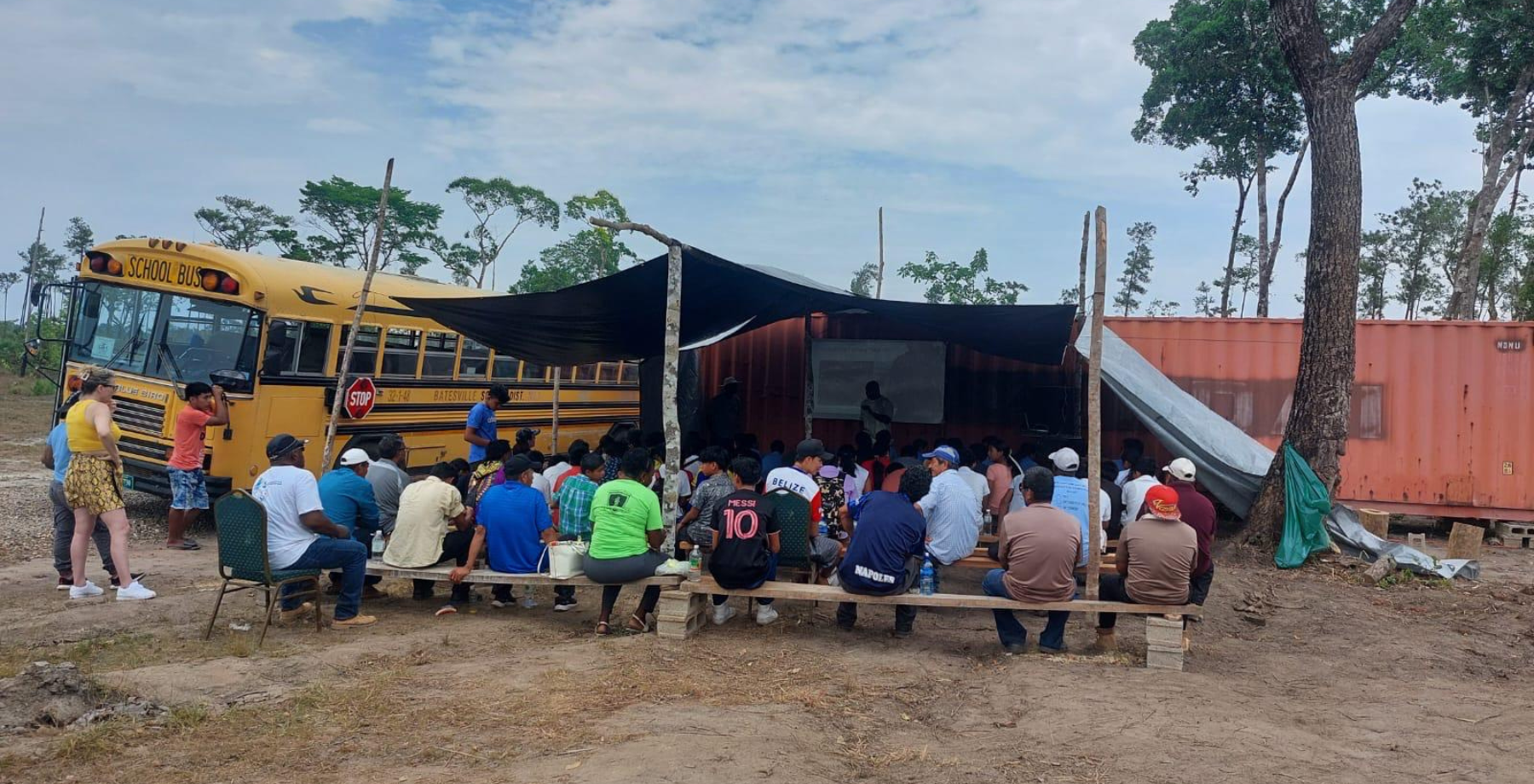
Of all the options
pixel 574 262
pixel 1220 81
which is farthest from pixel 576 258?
pixel 1220 81

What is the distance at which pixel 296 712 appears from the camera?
4.44 meters

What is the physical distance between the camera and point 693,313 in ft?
30.3

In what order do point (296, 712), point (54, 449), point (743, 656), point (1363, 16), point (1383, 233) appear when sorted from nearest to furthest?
point (296, 712) < point (743, 656) < point (54, 449) < point (1363, 16) < point (1383, 233)

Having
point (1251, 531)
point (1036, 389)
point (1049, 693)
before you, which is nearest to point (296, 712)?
point (1049, 693)

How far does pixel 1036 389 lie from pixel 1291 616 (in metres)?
5.15

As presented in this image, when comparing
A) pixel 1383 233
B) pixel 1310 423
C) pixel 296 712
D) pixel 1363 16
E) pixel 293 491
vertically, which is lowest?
pixel 296 712

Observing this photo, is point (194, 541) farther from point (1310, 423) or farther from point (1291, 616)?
point (1310, 423)

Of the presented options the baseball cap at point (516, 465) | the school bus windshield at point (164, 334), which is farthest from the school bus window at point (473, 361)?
the baseball cap at point (516, 465)

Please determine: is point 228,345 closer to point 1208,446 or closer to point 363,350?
point 363,350

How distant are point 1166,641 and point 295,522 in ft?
18.1

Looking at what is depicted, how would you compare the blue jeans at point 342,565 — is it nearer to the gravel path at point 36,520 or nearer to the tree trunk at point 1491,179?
the gravel path at point 36,520

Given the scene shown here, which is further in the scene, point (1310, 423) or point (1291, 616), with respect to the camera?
point (1310, 423)

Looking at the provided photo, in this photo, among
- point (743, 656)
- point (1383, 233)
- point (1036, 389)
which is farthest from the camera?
point (1383, 233)

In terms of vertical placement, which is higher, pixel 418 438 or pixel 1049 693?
pixel 418 438
